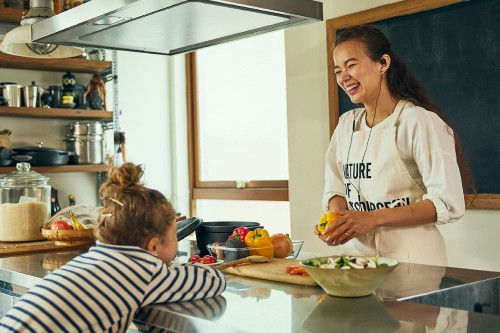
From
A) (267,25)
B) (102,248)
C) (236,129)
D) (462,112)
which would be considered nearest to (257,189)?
(236,129)

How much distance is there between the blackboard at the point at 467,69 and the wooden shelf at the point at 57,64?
225 centimetres

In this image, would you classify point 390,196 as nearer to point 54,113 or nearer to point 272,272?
point 272,272

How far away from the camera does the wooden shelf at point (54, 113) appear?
4347 millimetres

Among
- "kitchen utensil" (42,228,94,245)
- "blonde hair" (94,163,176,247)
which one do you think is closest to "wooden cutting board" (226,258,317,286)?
"blonde hair" (94,163,176,247)

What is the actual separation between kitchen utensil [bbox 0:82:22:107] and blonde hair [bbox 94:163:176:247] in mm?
3014

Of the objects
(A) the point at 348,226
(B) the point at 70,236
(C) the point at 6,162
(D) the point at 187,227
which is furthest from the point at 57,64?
(A) the point at 348,226

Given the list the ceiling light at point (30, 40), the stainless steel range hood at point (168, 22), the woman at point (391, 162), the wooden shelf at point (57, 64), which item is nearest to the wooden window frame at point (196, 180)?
the wooden shelf at point (57, 64)

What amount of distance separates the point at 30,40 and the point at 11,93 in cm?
182

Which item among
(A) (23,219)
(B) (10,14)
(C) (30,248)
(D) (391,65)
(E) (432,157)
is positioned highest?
(B) (10,14)

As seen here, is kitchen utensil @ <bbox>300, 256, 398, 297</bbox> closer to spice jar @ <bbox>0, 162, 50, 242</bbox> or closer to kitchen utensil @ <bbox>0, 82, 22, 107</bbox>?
spice jar @ <bbox>0, 162, 50, 242</bbox>

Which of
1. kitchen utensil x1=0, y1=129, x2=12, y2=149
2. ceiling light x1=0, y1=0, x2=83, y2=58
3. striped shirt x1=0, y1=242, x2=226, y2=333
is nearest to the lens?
striped shirt x1=0, y1=242, x2=226, y2=333

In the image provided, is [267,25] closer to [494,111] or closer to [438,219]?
[438,219]

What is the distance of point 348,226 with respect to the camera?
208 centimetres

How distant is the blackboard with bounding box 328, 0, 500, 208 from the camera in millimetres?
3131
